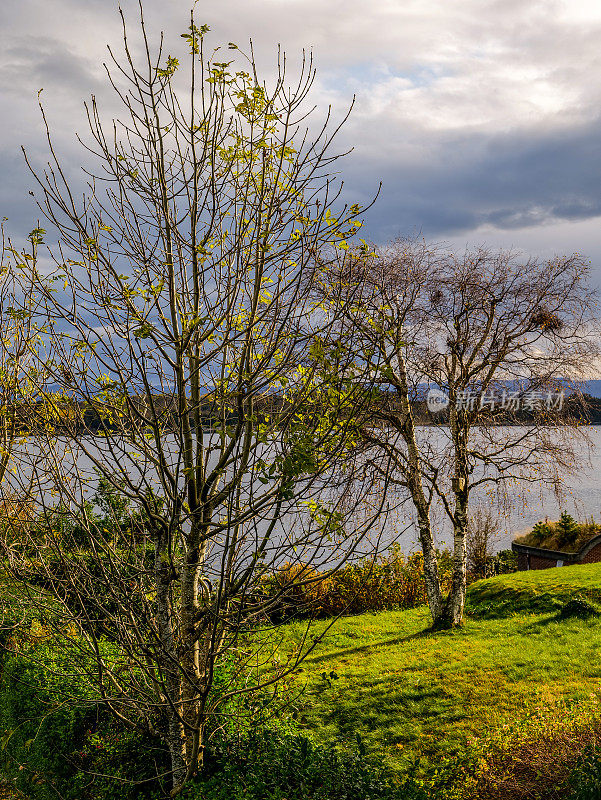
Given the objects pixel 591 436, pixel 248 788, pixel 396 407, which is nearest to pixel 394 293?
pixel 396 407

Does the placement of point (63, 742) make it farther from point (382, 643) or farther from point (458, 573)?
point (458, 573)

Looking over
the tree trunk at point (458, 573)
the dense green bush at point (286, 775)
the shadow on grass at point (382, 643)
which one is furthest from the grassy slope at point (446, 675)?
the dense green bush at point (286, 775)

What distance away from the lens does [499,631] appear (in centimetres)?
1213

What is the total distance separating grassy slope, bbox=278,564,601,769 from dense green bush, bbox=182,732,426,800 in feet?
3.14

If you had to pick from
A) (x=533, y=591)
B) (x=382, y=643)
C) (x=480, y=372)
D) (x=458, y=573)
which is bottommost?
(x=382, y=643)

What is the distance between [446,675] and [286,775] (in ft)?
17.7

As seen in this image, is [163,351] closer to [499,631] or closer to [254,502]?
[254,502]

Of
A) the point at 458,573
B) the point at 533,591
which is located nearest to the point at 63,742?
the point at 458,573

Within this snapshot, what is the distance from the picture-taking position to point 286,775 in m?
5.05

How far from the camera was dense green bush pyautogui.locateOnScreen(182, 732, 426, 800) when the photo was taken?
473 centimetres

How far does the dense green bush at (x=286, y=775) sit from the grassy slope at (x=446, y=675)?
3.14 ft

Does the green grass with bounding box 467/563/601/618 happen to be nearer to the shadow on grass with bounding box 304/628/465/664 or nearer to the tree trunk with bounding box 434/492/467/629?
the tree trunk with bounding box 434/492/467/629

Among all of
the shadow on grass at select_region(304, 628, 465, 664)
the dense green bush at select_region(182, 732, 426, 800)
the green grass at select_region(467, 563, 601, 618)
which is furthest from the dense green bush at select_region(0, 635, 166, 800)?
the green grass at select_region(467, 563, 601, 618)

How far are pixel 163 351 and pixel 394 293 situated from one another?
835cm
